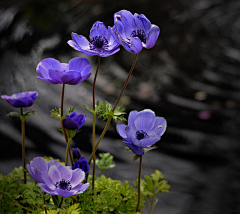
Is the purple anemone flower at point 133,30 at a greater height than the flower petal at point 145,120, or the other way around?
the purple anemone flower at point 133,30

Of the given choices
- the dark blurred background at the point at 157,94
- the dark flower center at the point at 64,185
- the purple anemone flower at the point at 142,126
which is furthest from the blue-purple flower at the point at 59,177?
the dark blurred background at the point at 157,94

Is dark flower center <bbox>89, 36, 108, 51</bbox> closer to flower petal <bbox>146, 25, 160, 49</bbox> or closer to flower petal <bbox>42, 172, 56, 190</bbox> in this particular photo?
flower petal <bbox>146, 25, 160, 49</bbox>

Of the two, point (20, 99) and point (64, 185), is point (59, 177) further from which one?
point (20, 99)

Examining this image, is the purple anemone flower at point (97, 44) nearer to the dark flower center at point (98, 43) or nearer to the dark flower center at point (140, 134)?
the dark flower center at point (98, 43)

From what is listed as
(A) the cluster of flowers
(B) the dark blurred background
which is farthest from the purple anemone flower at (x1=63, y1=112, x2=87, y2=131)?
(B) the dark blurred background

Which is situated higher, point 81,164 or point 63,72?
point 63,72

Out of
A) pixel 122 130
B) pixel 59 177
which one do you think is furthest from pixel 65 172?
pixel 122 130

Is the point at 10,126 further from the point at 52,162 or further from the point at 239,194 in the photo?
the point at 239,194
